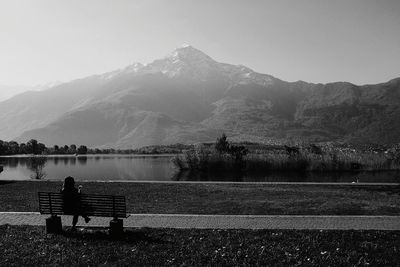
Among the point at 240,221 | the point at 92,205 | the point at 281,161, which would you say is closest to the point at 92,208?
the point at 92,205

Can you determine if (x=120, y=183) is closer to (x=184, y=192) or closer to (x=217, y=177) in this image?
(x=184, y=192)

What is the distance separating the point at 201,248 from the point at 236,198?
30.7 feet

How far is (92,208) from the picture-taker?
13664 millimetres

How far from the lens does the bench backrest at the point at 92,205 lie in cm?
1336

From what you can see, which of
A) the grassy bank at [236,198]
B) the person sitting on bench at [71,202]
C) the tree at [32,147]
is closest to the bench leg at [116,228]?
the person sitting on bench at [71,202]

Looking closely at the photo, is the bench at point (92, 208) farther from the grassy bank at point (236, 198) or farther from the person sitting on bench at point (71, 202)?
the grassy bank at point (236, 198)

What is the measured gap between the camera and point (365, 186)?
80.9ft

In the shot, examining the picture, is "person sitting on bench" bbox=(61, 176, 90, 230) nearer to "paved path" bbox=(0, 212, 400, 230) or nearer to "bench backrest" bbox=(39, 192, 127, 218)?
"bench backrest" bbox=(39, 192, 127, 218)

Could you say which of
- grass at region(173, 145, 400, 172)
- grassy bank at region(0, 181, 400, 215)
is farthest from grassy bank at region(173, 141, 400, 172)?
grassy bank at region(0, 181, 400, 215)

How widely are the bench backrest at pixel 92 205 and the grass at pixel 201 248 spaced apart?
576mm

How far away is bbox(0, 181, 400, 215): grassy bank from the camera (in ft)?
57.5

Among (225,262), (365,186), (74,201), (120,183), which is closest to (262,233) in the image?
(225,262)

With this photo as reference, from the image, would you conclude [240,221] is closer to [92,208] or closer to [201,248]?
[201,248]

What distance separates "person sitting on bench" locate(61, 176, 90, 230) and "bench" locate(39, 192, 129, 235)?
90mm
